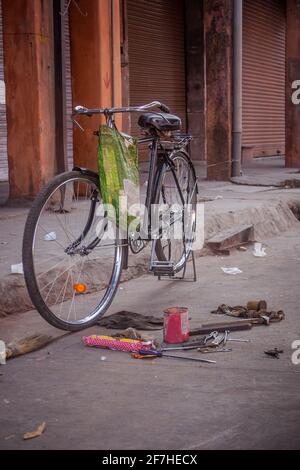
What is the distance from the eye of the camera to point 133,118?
13664 millimetres

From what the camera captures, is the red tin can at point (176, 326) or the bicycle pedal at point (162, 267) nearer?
the red tin can at point (176, 326)

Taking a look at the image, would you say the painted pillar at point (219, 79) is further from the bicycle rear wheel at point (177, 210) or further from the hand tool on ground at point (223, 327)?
the hand tool on ground at point (223, 327)

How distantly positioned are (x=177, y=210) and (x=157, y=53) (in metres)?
10.2

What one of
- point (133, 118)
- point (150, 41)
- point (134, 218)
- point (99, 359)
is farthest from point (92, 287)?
point (150, 41)

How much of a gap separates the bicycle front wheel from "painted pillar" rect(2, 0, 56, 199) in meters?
2.35

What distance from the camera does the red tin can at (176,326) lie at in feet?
12.0

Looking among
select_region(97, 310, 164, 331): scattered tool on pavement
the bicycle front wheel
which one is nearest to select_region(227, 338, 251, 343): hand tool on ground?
select_region(97, 310, 164, 331): scattered tool on pavement

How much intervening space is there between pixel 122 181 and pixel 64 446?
1810mm

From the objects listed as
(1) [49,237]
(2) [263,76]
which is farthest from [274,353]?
(2) [263,76]

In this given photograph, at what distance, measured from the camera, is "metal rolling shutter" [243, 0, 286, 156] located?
17.1 meters

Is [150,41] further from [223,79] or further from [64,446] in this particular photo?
[64,446]

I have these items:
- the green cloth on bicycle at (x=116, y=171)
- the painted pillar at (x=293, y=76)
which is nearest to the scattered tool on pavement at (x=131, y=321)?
the green cloth on bicycle at (x=116, y=171)

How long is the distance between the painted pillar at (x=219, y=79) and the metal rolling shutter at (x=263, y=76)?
22.2ft

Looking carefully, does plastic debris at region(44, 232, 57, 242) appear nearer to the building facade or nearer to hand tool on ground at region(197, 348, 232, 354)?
hand tool on ground at region(197, 348, 232, 354)
